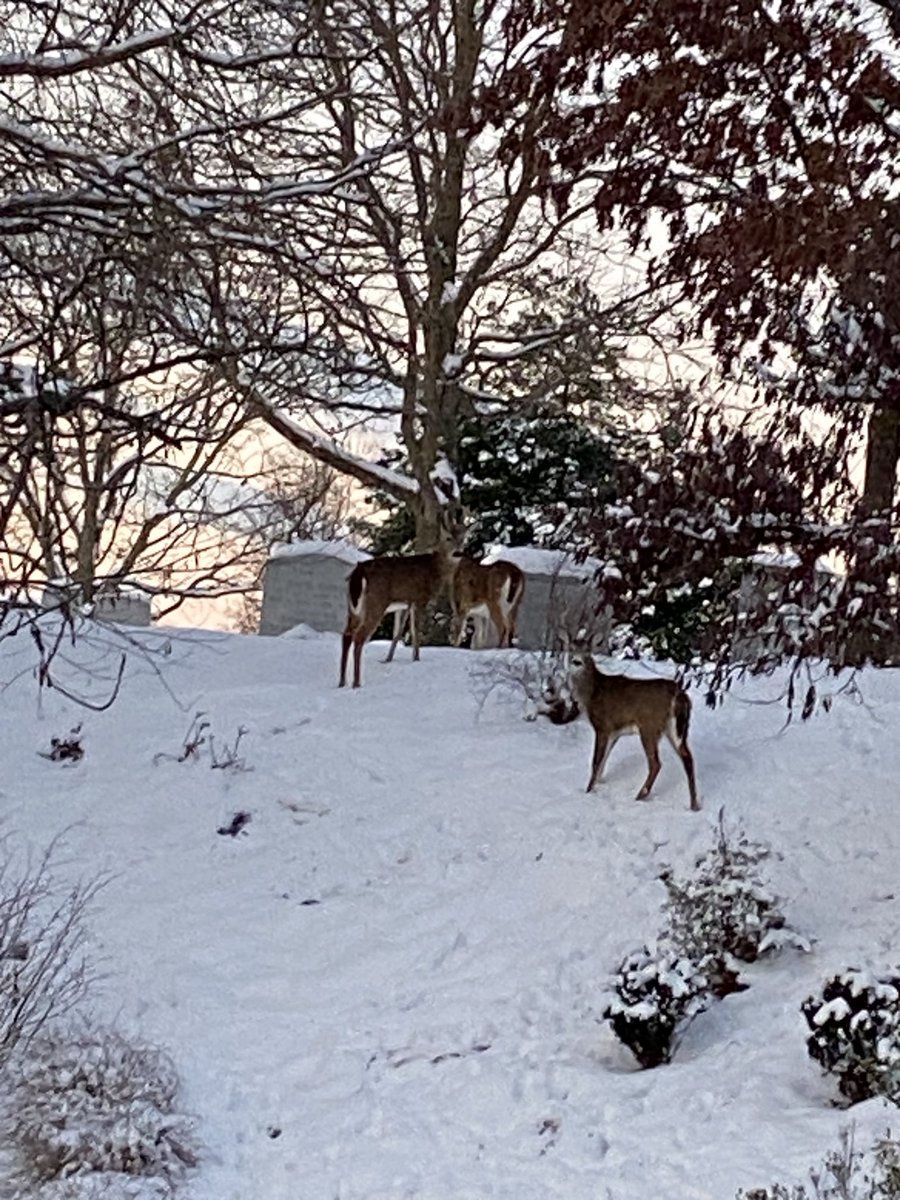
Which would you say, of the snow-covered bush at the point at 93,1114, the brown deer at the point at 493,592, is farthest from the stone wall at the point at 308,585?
the snow-covered bush at the point at 93,1114

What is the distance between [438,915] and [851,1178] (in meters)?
3.57

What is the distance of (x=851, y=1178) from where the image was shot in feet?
15.9

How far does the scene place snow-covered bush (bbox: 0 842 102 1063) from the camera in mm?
6270

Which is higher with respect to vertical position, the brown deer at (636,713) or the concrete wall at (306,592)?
the concrete wall at (306,592)

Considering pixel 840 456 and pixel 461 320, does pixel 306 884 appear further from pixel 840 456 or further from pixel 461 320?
pixel 461 320

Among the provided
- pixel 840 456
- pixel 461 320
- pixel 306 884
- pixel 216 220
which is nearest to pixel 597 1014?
pixel 306 884

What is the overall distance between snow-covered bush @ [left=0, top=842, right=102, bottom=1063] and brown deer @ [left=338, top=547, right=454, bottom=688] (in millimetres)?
3367

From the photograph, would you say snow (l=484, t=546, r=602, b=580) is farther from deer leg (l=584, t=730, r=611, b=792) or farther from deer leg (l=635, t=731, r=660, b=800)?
deer leg (l=635, t=731, r=660, b=800)

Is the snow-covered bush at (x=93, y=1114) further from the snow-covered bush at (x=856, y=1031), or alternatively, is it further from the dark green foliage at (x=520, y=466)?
the dark green foliage at (x=520, y=466)

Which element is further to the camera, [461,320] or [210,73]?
[461,320]

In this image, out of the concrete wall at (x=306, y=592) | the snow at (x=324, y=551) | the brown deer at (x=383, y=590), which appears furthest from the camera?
the concrete wall at (x=306, y=592)

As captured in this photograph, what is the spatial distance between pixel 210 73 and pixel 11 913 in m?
3.97

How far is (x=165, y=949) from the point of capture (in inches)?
310

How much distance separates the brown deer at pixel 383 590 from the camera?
1145 centimetres
